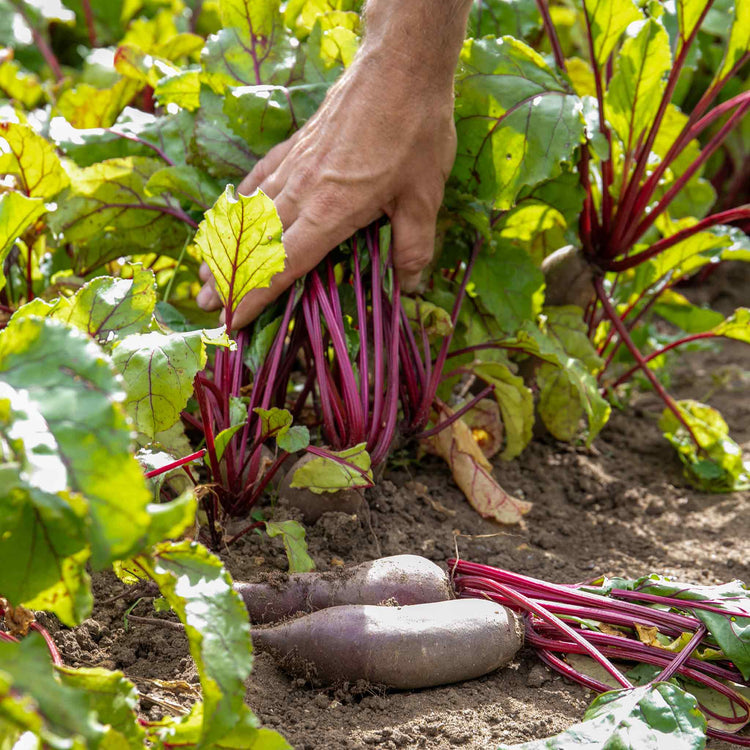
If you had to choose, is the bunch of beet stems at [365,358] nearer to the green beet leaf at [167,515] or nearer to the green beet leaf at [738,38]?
the green beet leaf at [167,515]

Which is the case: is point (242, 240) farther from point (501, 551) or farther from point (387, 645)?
point (501, 551)

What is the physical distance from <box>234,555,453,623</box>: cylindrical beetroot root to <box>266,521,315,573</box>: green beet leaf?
0.7 inches

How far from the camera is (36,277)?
7.17 feet

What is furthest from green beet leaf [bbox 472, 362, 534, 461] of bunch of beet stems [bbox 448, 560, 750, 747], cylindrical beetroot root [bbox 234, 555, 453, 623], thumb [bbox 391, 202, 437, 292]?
cylindrical beetroot root [bbox 234, 555, 453, 623]

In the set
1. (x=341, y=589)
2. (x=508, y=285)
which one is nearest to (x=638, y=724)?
(x=341, y=589)

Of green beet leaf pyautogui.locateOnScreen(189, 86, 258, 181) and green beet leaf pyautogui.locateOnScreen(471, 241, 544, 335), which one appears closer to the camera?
green beet leaf pyautogui.locateOnScreen(189, 86, 258, 181)

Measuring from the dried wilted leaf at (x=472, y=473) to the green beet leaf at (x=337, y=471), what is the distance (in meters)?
0.44

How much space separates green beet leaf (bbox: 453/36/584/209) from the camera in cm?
183

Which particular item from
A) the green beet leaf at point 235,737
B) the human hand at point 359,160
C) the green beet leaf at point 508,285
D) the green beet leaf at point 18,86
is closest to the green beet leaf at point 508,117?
the human hand at point 359,160

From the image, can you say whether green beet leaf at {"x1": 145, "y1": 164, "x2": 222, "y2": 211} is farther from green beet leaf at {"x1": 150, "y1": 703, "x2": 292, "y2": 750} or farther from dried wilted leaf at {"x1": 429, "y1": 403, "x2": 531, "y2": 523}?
green beet leaf at {"x1": 150, "y1": 703, "x2": 292, "y2": 750}

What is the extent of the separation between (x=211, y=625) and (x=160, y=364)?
0.50m

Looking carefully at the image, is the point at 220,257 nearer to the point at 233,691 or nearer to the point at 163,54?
the point at 233,691

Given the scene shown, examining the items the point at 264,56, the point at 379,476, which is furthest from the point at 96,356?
the point at 264,56

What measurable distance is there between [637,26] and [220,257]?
1.26m
